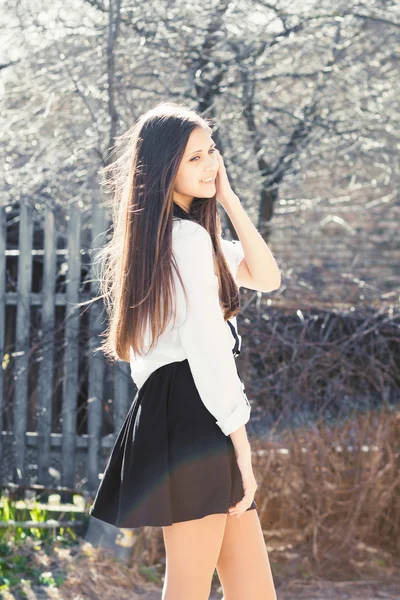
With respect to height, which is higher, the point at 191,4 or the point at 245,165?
the point at 191,4

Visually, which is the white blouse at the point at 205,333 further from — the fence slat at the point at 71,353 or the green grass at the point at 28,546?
the fence slat at the point at 71,353

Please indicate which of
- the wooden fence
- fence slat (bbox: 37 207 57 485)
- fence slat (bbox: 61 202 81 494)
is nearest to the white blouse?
the wooden fence

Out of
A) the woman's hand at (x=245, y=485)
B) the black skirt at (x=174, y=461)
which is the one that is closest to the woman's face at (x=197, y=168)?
the black skirt at (x=174, y=461)

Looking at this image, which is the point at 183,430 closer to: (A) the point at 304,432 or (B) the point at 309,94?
(A) the point at 304,432

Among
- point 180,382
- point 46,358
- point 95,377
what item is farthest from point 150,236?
point 46,358

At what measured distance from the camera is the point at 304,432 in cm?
403

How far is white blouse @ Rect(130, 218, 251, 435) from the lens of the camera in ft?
7.00

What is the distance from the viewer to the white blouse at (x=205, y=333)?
7.00 feet

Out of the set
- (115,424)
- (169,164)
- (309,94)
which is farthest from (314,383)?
(309,94)

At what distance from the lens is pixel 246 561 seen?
2287 mm

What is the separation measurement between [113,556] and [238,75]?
116 inches

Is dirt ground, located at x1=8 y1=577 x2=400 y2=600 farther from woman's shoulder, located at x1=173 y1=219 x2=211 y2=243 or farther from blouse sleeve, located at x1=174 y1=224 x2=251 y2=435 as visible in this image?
woman's shoulder, located at x1=173 y1=219 x2=211 y2=243

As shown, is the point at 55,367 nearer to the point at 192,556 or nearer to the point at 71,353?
the point at 71,353

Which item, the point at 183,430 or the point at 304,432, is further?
the point at 304,432
